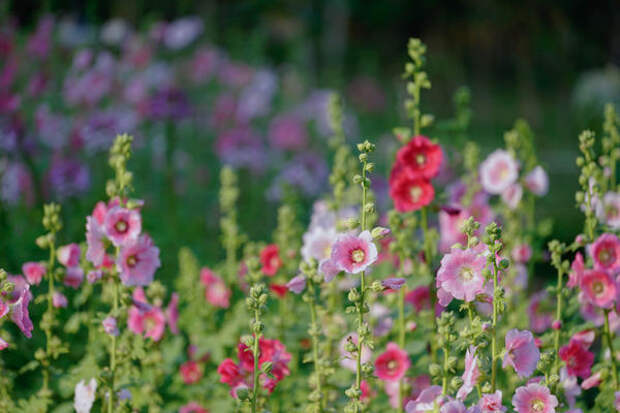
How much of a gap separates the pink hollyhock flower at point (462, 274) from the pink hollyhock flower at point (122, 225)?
71 centimetres

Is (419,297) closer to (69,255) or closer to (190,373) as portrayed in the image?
(190,373)

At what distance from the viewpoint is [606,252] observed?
5.70 ft

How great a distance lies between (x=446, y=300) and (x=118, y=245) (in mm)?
761

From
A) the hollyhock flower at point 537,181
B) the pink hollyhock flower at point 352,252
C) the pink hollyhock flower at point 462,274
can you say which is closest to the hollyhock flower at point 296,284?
the pink hollyhock flower at point 352,252

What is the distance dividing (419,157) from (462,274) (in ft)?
2.02

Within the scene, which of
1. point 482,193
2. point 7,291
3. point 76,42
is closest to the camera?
point 7,291

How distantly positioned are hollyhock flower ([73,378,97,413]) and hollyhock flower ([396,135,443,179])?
97cm

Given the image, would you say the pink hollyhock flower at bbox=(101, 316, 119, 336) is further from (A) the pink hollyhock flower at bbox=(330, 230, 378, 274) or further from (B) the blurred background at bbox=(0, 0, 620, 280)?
(B) the blurred background at bbox=(0, 0, 620, 280)

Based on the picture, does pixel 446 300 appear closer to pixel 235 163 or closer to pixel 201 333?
pixel 201 333

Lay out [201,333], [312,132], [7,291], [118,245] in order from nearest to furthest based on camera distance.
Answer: [7,291] → [118,245] → [201,333] → [312,132]

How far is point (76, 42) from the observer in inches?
193

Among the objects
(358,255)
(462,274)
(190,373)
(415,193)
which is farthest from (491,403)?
(190,373)

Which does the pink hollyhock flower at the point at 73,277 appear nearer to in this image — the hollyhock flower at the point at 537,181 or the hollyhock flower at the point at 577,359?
the hollyhock flower at the point at 577,359

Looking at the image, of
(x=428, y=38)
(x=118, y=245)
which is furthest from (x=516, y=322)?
(x=428, y=38)
